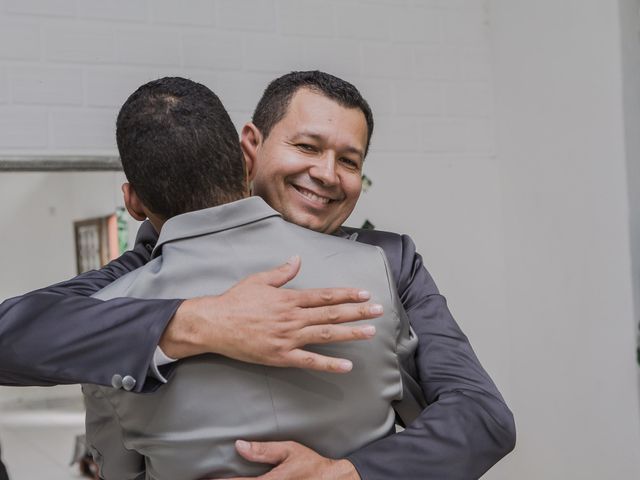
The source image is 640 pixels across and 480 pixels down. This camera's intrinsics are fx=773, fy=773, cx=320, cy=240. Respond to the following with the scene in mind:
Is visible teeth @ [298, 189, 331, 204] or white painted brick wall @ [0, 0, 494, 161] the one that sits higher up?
white painted brick wall @ [0, 0, 494, 161]

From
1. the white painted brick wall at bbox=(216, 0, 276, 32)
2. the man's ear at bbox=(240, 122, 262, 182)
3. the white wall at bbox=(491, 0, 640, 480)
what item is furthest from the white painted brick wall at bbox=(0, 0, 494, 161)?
the man's ear at bbox=(240, 122, 262, 182)

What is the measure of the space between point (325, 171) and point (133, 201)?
19.7 inches

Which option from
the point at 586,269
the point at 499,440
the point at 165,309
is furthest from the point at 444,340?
the point at 586,269

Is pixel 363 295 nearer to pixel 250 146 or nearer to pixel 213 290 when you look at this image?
pixel 213 290

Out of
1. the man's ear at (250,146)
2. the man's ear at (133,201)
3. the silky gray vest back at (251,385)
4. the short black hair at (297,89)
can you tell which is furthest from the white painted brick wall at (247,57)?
the silky gray vest back at (251,385)

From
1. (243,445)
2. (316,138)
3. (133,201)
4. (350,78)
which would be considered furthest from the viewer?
(350,78)

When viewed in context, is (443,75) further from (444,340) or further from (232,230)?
(232,230)

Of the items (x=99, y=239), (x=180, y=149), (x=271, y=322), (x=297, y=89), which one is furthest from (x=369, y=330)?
(x=99, y=239)

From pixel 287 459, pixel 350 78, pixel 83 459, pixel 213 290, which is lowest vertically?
pixel 83 459

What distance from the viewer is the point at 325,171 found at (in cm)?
155

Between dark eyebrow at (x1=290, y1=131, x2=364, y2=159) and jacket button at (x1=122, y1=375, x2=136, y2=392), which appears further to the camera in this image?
dark eyebrow at (x1=290, y1=131, x2=364, y2=159)

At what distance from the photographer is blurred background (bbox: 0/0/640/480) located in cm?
251

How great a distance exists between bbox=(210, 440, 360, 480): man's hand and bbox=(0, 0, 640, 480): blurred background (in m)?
1.67

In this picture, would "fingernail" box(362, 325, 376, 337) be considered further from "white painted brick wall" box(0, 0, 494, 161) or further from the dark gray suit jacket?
"white painted brick wall" box(0, 0, 494, 161)
